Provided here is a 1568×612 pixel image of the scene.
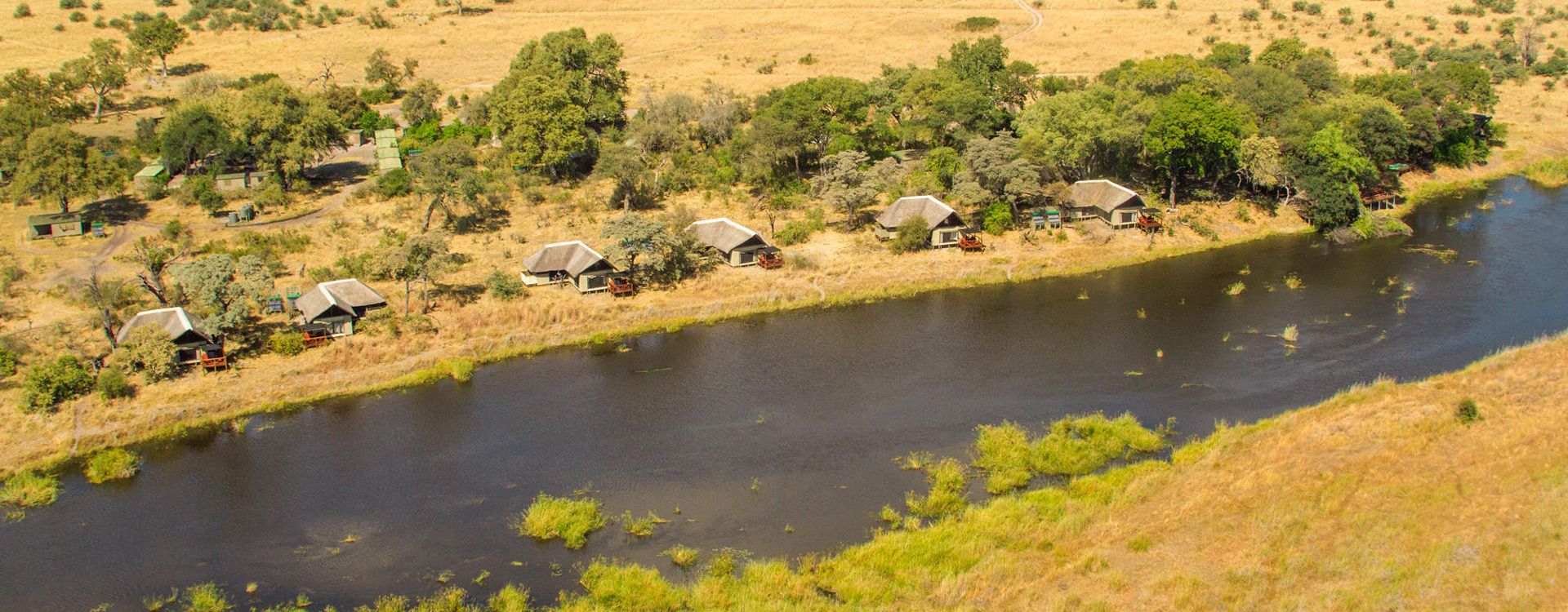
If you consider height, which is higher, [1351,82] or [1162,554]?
[1351,82]

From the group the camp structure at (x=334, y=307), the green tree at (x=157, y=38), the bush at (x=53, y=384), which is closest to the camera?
the bush at (x=53, y=384)

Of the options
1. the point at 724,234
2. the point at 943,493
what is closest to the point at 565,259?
the point at 724,234

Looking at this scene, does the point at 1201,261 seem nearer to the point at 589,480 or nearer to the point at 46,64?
the point at 589,480

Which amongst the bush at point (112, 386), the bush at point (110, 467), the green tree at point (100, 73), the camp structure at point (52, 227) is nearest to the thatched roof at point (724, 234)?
the bush at point (112, 386)

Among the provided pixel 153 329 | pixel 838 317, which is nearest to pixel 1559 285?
pixel 838 317

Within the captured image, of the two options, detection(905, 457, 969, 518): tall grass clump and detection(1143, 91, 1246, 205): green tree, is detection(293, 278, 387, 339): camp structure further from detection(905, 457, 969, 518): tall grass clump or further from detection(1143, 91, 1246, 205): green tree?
detection(1143, 91, 1246, 205): green tree

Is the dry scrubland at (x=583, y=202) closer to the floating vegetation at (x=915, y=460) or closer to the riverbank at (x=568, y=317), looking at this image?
the riverbank at (x=568, y=317)
